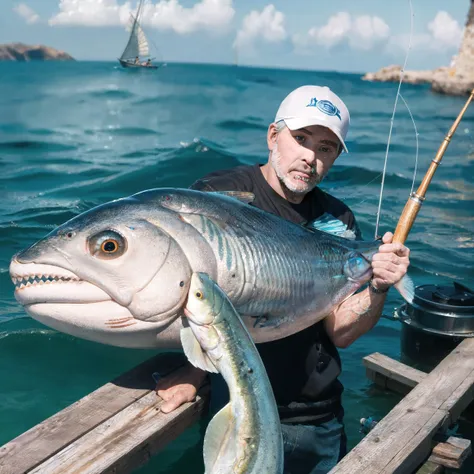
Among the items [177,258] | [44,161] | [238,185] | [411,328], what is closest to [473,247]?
[411,328]

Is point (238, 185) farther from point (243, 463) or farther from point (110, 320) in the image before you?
point (243, 463)

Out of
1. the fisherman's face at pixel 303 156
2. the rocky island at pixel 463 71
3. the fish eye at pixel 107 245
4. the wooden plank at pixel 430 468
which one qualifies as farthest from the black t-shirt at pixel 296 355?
the rocky island at pixel 463 71

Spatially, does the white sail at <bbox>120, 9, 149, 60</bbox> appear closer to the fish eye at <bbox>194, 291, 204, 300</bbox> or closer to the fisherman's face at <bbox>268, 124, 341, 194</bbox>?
the fisherman's face at <bbox>268, 124, 341, 194</bbox>

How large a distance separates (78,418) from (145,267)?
112cm

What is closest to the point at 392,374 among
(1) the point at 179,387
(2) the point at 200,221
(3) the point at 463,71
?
(1) the point at 179,387

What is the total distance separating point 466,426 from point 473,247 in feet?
19.0

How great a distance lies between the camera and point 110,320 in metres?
2.21

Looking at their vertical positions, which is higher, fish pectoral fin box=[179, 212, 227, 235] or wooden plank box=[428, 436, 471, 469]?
fish pectoral fin box=[179, 212, 227, 235]

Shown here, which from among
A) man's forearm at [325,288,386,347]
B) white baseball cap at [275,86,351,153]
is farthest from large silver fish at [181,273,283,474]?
white baseball cap at [275,86,351,153]

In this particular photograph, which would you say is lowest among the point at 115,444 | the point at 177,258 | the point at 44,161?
the point at 44,161

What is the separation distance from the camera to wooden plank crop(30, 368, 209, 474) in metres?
2.62

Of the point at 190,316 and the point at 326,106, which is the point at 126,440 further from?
the point at 326,106

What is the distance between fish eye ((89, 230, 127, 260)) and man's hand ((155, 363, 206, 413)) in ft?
3.84

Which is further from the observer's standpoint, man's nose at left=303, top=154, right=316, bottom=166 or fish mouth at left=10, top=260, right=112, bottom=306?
man's nose at left=303, top=154, right=316, bottom=166
